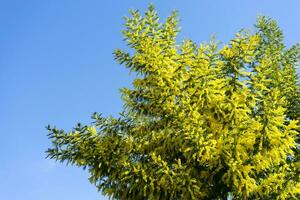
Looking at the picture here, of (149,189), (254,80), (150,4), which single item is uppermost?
(150,4)

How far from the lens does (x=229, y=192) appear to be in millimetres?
14578

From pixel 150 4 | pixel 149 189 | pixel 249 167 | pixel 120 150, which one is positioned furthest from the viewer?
pixel 150 4

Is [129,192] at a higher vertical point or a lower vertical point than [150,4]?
lower

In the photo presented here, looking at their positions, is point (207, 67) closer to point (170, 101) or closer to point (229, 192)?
point (170, 101)

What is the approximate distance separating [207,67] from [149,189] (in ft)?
12.9

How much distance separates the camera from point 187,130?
516 inches

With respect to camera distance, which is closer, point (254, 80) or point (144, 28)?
point (254, 80)

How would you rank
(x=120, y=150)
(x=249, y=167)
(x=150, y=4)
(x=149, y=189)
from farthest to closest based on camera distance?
(x=150, y=4) < (x=120, y=150) < (x=149, y=189) < (x=249, y=167)

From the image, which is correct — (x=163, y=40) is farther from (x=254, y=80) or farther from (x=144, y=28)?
(x=254, y=80)

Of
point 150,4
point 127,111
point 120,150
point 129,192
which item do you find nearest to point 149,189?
point 129,192

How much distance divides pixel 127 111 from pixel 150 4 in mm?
3681

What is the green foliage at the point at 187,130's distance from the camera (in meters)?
13.3

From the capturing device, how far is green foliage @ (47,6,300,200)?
1334cm

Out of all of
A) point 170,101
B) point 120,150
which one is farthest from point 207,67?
point 120,150
